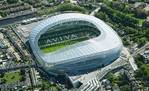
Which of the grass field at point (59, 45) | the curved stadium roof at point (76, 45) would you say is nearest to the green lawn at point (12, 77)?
the curved stadium roof at point (76, 45)

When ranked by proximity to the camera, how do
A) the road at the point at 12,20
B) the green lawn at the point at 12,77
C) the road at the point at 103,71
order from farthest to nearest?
1. the road at the point at 12,20
2. the green lawn at the point at 12,77
3. the road at the point at 103,71

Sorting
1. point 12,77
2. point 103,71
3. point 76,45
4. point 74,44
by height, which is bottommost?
point 12,77

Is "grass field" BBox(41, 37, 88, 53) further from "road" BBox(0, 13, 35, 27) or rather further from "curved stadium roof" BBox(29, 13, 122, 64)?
"road" BBox(0, 13, 35, 27)

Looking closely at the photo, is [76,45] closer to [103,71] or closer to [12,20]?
[103,71]

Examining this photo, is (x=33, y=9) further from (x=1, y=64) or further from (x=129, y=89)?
(x=129, y=89)

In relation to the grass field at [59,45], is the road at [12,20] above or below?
above

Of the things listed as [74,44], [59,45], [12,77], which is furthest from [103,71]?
[12,77]

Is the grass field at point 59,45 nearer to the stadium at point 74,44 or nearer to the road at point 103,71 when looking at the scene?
the stadium at point 74,44

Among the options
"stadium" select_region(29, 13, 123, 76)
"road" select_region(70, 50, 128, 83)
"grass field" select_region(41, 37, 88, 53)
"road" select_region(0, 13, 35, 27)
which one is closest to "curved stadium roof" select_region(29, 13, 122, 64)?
"stadium" select_region(29, 13, 123, 76)
